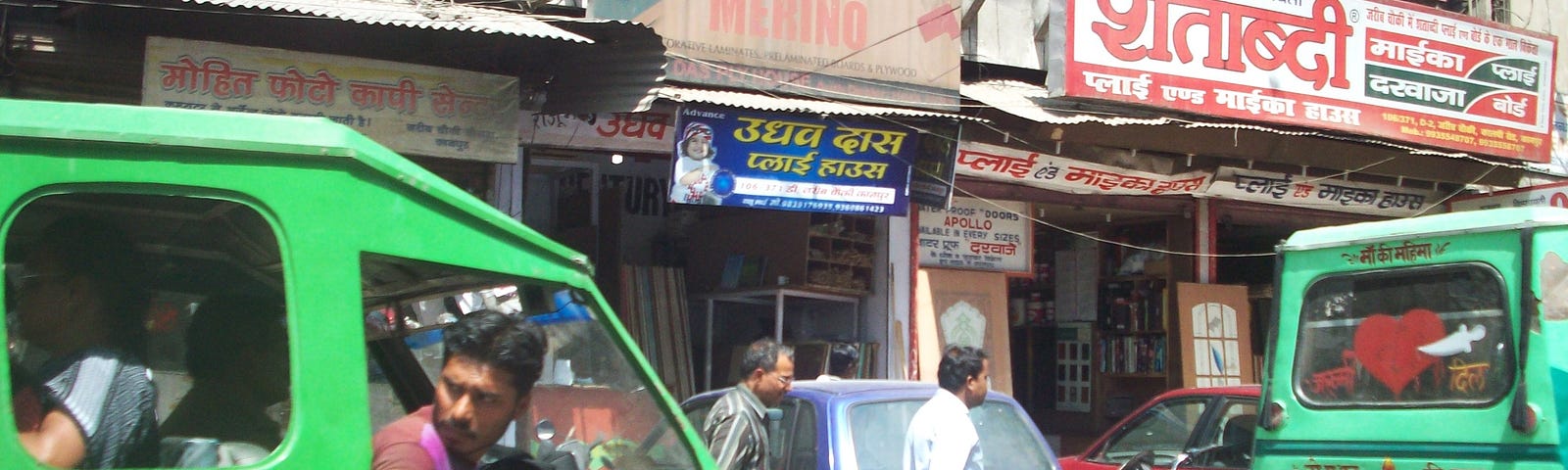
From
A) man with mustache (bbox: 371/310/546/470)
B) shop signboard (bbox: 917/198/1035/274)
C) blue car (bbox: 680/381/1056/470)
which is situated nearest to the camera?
man with mustache (bbox: 371/310/546/470)

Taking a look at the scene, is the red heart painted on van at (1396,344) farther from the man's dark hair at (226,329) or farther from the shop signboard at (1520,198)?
the shop signboard at (1520,198)

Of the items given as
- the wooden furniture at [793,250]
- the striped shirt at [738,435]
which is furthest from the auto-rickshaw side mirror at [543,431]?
the wooden furniture at [793,250]

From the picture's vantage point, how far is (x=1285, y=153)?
10734mm

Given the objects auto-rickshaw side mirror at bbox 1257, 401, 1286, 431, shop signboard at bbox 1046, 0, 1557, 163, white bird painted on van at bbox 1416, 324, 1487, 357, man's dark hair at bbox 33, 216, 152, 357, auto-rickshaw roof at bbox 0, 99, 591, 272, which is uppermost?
shop signboard at bbox 1046, 0, 1557, 163

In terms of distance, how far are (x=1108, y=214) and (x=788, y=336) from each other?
353 cm

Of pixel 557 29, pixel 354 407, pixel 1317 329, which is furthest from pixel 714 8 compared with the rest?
pixel 354 407

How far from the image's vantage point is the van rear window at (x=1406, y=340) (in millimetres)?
4789

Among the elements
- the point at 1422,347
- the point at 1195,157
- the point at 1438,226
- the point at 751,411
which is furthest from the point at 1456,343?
the point at 1195,157

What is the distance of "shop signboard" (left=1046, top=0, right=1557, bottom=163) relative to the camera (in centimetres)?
993

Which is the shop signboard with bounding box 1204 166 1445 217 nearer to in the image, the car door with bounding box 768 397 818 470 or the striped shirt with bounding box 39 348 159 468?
the car door with bounding box 768 397 818 470

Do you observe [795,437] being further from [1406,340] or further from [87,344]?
[87,344]

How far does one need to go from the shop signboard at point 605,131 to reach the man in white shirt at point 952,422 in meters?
3.68

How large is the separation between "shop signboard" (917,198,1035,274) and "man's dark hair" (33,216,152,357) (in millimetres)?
7926

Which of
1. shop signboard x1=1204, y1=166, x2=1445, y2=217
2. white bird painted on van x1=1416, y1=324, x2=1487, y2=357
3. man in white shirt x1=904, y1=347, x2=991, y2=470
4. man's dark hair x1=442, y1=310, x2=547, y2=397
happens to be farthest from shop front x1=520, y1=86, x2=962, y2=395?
man's dark hair x1=442, y1=310, x2=547, y2=397
